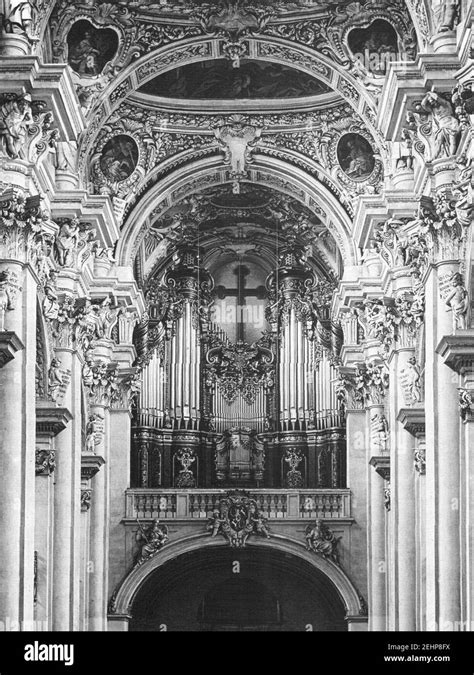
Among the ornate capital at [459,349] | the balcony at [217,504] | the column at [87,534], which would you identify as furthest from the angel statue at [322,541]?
the ornate capital at [459,349]

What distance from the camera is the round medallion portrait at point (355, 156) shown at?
40.9 meters

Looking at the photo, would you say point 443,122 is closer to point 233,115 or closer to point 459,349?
point 459,349

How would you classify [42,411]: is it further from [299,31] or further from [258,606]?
[258,606]

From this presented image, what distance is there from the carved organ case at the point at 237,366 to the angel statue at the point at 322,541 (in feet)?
5.16

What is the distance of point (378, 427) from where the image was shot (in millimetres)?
41469

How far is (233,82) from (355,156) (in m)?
2.89

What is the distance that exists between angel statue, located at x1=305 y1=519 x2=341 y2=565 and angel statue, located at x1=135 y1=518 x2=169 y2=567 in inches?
122

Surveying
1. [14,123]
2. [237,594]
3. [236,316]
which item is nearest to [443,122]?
[14,123]

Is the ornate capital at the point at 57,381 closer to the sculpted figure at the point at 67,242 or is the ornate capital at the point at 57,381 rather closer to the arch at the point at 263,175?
the sculpted figure at the point at 67,242

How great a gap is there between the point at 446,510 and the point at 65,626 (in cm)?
942

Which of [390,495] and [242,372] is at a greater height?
[242,372]

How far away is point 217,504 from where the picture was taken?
4391 centimetres

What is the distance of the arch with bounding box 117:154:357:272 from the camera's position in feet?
138
